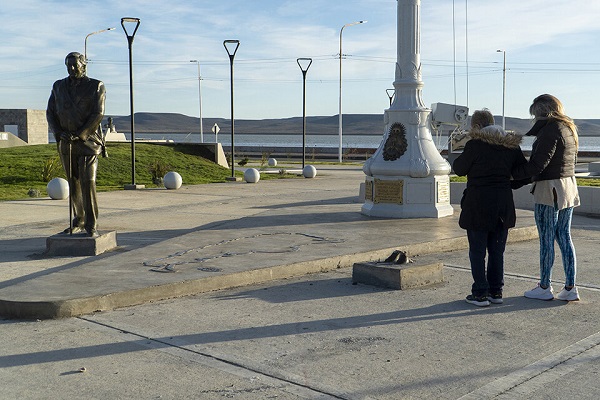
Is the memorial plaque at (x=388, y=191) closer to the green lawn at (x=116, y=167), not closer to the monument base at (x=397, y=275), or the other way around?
the monument base at (x=397, y=275)

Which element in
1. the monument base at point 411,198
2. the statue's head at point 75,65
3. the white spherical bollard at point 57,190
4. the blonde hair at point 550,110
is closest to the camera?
the blonde hair at point 550,110

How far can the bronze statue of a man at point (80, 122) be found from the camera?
8.91 m

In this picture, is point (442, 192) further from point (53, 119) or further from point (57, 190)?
point (57, 190)

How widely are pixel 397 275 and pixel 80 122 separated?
4.26m

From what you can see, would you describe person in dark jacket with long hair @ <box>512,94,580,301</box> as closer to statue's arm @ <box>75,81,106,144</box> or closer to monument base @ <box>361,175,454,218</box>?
statue's arm @ <box>75,81,106,144</box>

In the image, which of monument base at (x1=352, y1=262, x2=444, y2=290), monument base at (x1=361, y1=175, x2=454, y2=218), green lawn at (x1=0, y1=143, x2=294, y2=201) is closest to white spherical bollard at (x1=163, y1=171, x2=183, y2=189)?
green lawn at (x1=0, y1=143, x2=294, y2=201)

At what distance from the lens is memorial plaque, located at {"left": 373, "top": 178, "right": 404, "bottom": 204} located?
12469 millimetres

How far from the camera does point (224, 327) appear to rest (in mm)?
5773

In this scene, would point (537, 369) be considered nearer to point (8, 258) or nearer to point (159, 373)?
point (159, 373)

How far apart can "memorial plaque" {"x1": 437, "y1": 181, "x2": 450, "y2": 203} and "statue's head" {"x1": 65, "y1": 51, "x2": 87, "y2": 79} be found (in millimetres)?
6170

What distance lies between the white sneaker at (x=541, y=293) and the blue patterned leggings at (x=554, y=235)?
153 millimetres

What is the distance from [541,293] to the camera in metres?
6.84

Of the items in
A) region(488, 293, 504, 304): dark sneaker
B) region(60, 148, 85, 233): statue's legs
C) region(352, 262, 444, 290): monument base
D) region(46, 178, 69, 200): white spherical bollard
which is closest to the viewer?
region(488, 293, 504, 304): dark sneaker

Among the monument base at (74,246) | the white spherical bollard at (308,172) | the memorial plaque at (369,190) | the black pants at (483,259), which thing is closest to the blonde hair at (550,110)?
the black pants at (483,259)
